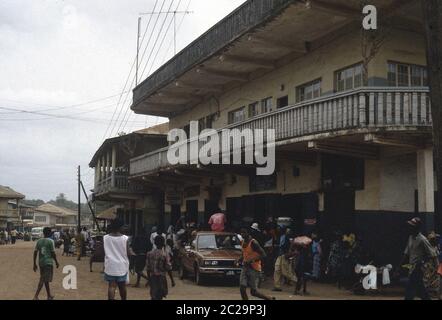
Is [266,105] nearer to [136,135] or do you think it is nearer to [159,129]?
[136,135]

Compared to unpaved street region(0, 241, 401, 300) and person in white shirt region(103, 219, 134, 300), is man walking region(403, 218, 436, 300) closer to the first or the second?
unpaved street region(0, 241, 401, 300)

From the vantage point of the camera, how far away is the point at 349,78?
17000mm

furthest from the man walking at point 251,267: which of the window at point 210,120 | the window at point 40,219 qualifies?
the window at point 40,219

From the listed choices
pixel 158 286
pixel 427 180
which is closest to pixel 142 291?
pixel 158 286

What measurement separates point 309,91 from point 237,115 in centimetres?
603

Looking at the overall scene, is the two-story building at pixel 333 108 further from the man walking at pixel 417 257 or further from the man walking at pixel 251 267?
the man walking at pixel 251 267

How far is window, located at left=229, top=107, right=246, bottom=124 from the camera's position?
78.4ft

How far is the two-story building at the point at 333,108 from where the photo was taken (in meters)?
14.2

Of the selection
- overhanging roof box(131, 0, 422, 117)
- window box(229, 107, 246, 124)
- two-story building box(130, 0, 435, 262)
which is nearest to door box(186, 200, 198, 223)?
overhanging roof box(131, 0, 422, 117)

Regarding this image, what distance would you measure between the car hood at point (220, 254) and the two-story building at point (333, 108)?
325 cm

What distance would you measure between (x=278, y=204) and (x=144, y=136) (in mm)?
16462

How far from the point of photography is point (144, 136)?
3503cm

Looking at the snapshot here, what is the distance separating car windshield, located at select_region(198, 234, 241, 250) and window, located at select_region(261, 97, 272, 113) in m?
6.13
